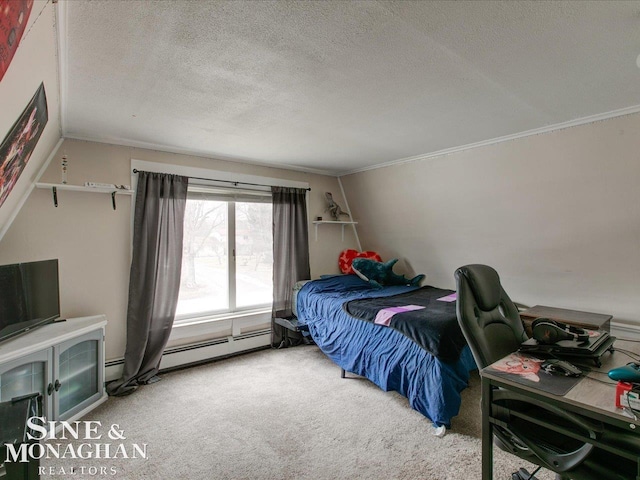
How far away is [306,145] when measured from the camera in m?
3.08

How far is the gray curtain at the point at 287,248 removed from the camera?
3.88 meters

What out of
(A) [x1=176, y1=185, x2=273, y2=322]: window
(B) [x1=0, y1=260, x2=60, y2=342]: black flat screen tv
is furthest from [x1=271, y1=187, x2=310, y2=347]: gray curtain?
(B) [x1=0, y1=260, x2=60, y2=342]: black flat screen tv

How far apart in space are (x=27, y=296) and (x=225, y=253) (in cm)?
176

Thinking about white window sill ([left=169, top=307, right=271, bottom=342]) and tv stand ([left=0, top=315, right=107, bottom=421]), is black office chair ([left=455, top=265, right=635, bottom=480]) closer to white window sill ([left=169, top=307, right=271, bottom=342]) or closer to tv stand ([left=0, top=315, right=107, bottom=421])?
tv stand ([left=0, top=315, right=107, bottom=421])

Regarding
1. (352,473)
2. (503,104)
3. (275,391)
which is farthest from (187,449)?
(503,104)

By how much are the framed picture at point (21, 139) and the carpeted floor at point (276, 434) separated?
173cm

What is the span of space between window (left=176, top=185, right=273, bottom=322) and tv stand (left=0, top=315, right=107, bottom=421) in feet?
2.90

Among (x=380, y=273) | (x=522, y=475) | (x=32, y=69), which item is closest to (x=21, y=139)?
(x=32, y=69)

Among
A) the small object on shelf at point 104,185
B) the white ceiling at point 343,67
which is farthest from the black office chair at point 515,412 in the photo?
the small object on shelf at point 104,185

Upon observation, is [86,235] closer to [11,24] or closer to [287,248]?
[287,248]

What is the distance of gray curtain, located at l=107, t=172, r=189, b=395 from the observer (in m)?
2.91

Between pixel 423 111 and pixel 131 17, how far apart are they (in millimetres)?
1778

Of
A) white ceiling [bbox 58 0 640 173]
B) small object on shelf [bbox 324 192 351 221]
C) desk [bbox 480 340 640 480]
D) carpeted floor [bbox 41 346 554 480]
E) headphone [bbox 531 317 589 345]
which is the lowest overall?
carpeted floor [bbox 41 346 554 480]

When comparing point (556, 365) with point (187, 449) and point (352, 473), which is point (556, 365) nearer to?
point (352, 473)
